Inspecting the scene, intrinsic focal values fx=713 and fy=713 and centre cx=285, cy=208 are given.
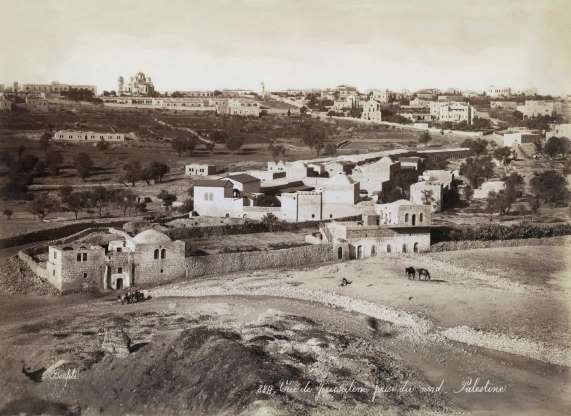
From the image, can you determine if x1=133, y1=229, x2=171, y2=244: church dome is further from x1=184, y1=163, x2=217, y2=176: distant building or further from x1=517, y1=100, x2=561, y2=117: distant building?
x1=517, y1=100, x2=561, y2=117: distant building

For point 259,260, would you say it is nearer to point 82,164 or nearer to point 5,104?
point 5,104

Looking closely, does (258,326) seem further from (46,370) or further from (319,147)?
(319,147)

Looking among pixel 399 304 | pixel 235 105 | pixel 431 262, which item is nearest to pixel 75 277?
pixel 399 304

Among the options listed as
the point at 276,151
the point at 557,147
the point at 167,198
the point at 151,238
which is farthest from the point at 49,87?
the point at 557,147

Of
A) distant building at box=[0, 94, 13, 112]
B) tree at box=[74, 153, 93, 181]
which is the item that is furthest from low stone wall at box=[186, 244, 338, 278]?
tree at box=[74, 153, 93, 181]

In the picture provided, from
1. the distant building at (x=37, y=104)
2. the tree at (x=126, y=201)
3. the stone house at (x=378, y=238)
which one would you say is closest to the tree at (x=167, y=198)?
the tree at (x=126, y=201)

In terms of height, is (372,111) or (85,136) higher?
(372,111)

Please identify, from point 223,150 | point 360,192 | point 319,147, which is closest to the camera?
point 360,192
